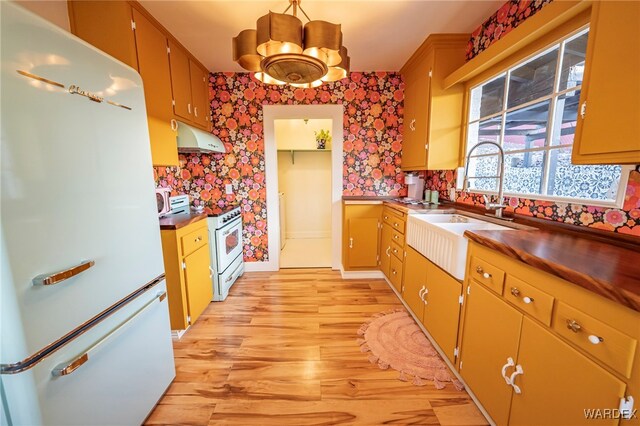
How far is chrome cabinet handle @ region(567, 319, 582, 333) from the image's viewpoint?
0.80 metres

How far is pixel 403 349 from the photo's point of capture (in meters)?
1.84

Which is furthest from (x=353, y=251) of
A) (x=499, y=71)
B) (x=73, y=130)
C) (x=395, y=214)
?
(x=73, y=130)

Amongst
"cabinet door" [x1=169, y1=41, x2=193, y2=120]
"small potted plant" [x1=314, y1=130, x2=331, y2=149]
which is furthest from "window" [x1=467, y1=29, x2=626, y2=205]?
"cabinet door" [x1=169, y1=41, x2=193, y2=120]

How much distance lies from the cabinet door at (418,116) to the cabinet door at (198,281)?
2.39 metres

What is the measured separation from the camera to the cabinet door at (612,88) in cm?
93

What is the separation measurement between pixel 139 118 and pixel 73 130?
373 mm

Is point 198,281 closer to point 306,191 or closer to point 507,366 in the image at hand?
point 507,366

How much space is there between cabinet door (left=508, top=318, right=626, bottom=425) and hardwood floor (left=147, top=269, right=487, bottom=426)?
1.62 ft

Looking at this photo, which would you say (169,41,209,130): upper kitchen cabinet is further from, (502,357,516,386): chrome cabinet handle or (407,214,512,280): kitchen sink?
(502,357,516,386): chrome cabinet handle

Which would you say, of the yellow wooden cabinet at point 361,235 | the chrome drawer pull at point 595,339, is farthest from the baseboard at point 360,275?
the chrome drawer pull at point 595,339

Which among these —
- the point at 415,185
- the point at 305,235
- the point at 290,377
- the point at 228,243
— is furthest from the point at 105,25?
the point at 305,235

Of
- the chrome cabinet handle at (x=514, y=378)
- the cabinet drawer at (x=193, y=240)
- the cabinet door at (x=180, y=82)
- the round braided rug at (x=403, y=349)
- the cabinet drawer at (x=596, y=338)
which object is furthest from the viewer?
the cabinet door at (x=180, y=82)

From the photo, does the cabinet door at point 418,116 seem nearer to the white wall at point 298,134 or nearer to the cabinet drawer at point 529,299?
the cabinet drawer at point 529,299

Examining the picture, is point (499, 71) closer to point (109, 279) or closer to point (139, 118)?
point (139, 118)
